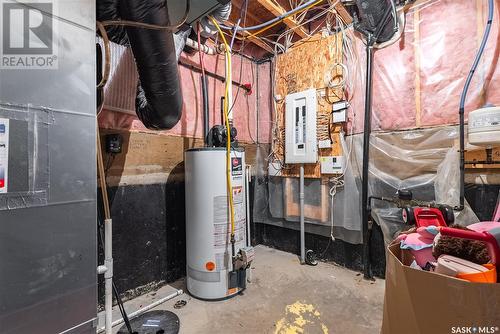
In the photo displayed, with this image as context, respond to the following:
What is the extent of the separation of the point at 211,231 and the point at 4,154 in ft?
4.13

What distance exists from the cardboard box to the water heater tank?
1.30 meters

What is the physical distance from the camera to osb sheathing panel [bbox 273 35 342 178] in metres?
2.31

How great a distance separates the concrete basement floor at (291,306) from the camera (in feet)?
4.78

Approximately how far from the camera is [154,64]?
1.25 metres

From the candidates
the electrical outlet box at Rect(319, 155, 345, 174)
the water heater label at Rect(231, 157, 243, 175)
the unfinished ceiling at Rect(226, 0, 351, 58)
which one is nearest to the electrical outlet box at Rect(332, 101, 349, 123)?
the electrical outlet box at Rect(319, 155, 345, 174)

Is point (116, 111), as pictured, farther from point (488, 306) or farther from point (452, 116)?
point (452, 116)

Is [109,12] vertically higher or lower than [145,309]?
higher

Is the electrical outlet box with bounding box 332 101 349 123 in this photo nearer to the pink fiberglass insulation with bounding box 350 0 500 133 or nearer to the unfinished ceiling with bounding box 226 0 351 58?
the pink fiberglass insulation with bounding box 350 0 500 133

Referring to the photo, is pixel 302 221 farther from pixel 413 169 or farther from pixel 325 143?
pixel 413 169

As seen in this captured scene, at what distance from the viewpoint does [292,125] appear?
8.31 ft

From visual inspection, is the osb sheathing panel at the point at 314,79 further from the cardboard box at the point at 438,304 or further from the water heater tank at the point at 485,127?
the cardboard box at the point at 438,304

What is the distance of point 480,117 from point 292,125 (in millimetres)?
1450

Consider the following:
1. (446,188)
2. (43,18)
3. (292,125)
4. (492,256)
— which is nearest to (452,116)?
(446,188)

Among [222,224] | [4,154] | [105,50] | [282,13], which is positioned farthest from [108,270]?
[282,13]
